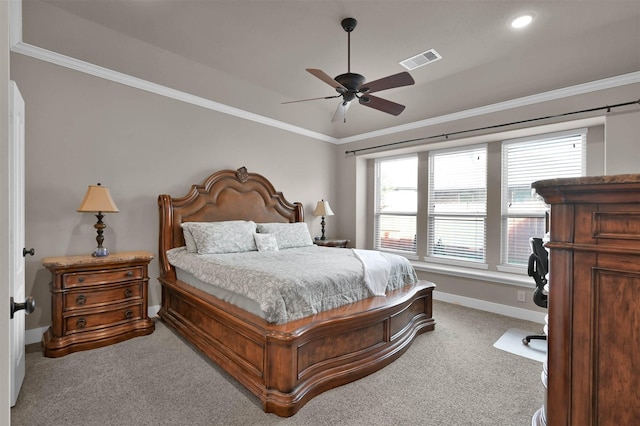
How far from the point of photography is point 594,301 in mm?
904

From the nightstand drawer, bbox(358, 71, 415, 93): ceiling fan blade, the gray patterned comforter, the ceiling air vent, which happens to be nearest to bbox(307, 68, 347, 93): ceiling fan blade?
bbox(358, 71, 415, 93): ceiling fan blade

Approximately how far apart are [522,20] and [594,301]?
2857 millimetres

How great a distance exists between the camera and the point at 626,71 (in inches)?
122

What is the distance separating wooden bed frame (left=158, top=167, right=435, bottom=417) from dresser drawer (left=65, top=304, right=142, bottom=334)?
0.37 m

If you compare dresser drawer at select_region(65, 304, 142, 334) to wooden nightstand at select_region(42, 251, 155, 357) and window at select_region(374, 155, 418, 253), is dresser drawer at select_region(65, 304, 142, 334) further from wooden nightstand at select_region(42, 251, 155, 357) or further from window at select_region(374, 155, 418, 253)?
window at select_region(374, 155, 418, 253)

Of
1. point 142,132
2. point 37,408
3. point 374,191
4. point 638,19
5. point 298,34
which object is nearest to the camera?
point 37,408

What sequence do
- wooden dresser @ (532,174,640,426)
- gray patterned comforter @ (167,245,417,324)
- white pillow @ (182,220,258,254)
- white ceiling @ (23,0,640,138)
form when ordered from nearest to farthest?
wooden dresser @ (532,174,640,426)
gray patterned comforter @ (167,245,417,324)
white ceiling @ (23,0,640,138)
white pillow @ (182,220,258,254)

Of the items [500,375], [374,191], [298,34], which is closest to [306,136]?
[374,191]

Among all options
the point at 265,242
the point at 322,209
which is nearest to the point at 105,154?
the point at 265,242

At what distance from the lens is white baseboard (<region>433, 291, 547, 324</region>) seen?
371 cm

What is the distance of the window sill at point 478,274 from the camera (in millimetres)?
3850

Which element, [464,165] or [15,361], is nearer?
[15,361]

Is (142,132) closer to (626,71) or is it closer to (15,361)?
(15,361)

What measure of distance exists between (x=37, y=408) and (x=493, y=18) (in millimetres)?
4515
